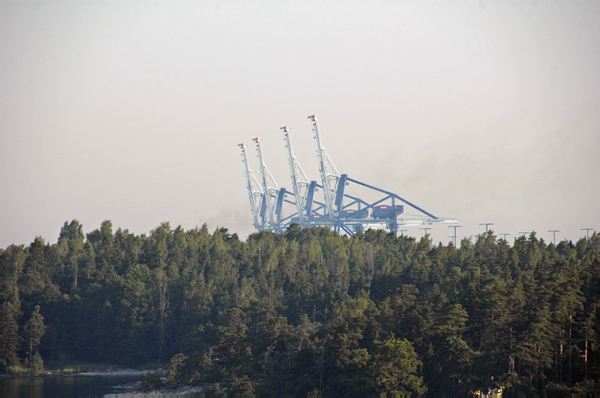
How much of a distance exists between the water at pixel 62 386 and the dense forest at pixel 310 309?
5215 millimetres

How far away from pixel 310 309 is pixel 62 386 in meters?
21.0

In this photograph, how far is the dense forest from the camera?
4516cm

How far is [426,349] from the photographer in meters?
47.6

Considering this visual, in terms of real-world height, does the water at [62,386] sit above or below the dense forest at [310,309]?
below

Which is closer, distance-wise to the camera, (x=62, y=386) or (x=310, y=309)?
(x=62, y=386)

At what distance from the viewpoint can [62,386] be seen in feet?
203

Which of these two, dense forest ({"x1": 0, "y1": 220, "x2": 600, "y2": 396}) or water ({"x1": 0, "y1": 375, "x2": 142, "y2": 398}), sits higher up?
dense forest ({"x1": 0, "y1": 220, "x2": 600, "y2": 396})

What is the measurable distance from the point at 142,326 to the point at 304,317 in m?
20.8

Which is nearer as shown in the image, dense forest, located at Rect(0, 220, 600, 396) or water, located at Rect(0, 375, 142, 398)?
dense forest, located at Rect(0, 220, 600, 396)

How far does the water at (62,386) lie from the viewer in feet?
182

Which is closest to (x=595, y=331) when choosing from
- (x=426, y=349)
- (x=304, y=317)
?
(x=426, y=349)

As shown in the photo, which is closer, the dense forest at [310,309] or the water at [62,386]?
the dense forest at [310,309]

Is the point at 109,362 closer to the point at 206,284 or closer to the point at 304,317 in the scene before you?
the point at 206,284

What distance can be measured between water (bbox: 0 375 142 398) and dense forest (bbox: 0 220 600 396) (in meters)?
5.22
